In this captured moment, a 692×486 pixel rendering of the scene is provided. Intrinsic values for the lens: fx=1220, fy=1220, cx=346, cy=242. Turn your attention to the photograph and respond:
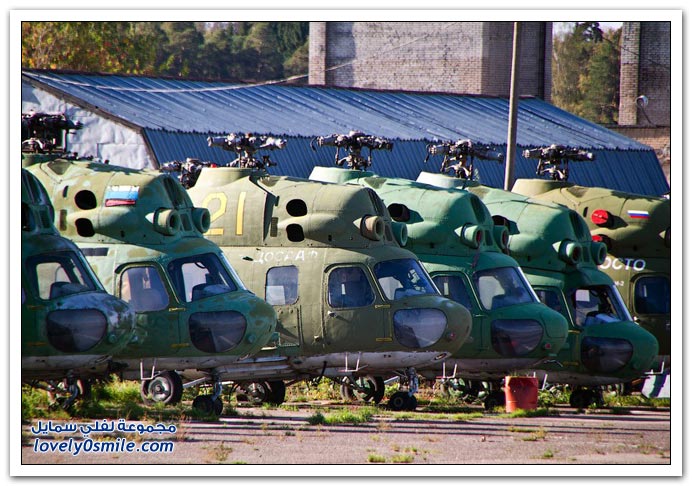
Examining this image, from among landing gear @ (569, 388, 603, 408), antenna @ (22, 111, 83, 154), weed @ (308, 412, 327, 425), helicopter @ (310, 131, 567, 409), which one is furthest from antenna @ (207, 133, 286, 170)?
landing gear @ (569, 388, 603, 408)

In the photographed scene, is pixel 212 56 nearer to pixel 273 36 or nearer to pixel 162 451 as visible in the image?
pixel 273 36

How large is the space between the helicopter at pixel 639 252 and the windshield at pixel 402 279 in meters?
4.80

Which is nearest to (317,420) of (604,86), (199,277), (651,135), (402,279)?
(199,277)

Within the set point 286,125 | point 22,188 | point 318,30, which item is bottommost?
point 22,188

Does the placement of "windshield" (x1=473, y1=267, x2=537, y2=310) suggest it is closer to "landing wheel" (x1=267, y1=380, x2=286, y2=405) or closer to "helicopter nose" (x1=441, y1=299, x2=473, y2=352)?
"helicopter nose" (x1=441, y1=299, x2=473, y2=352)

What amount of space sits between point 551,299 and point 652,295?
2.92 meters

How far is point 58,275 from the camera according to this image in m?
13.1

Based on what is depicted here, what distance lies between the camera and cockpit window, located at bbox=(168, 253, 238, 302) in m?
15.2

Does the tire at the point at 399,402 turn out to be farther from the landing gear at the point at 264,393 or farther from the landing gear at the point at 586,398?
the landing gear at the point at 586,398

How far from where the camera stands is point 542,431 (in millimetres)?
15039

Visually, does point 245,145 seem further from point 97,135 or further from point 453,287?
point 97,135

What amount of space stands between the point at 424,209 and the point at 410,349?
8.97 feet

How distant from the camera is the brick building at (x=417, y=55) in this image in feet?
113
